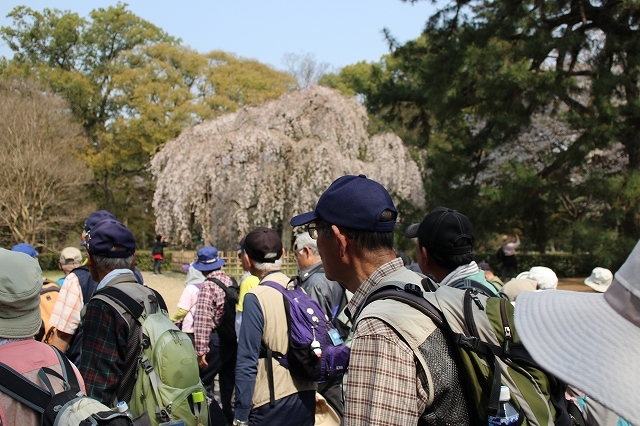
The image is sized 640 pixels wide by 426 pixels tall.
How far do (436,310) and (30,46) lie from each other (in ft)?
139

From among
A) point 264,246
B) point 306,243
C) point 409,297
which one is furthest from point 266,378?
point 409,297

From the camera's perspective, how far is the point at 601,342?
1033mm

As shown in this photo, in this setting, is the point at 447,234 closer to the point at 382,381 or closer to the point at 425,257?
the point at 425,257

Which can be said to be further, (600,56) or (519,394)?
(600,56)

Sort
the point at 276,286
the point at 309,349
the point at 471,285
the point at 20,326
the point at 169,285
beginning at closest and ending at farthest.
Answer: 1. the point at 20,326
2. the point at 471,285
3. the point at 309,349
4. the point at 276,286
5. the point at 169,285

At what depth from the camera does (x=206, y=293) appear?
4.99m

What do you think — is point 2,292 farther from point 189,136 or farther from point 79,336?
point 189,136

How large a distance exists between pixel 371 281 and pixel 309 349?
1613mm

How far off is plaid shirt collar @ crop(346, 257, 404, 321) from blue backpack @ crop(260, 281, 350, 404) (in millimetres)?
1493

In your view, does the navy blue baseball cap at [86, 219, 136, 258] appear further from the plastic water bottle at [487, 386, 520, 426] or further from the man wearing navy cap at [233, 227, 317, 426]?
the plastic water bottle at [487, 386, 520, 426]

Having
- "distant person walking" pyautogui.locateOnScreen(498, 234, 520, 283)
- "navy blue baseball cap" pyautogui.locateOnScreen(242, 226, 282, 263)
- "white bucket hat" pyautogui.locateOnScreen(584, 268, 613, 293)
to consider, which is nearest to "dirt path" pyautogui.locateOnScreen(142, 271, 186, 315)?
"distant person walking" pyautogui.locateOnScreen(498, 234, 520, 283)

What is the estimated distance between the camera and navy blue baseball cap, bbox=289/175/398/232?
1.95m

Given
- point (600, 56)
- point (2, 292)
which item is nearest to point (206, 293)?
point (2, 292)

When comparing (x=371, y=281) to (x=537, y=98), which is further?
(x=537, y=98)
